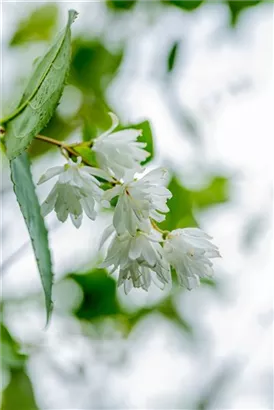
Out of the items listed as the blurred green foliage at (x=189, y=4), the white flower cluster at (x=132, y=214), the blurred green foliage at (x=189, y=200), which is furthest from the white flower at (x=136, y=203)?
the blurred green foliage at (x=189, y=4)

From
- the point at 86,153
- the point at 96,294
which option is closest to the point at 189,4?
the point at 96,294

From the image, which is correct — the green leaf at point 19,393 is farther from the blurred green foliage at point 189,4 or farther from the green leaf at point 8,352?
the blurred green foliage at point 189,4

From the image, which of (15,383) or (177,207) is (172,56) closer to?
(177,207)

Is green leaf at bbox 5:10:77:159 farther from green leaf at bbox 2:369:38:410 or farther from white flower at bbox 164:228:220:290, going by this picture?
green leaf at bbox 2:369:38:410

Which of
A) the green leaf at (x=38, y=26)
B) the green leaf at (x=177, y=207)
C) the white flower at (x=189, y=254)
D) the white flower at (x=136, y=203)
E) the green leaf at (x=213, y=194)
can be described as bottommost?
the green leaf at (x=213, y=194)

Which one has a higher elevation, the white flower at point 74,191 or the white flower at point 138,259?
the white flower at point 74,191

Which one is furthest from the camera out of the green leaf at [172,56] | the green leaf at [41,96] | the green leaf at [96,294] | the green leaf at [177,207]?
the green leaf at [172,56]

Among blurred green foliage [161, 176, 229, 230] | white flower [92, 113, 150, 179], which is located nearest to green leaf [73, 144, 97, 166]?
white flower [92, 113, 150, 179]

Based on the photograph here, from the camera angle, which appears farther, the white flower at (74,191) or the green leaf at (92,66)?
the green leaf at (92,66)

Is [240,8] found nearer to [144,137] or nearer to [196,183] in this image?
[196,183]
